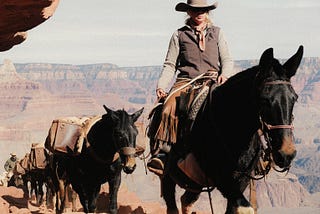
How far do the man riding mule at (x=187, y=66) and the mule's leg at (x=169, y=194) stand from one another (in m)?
0.24

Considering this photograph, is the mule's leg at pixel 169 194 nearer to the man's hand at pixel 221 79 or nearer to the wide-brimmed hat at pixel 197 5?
the man's hand at pixel 221 79

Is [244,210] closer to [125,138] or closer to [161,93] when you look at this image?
[161,93]

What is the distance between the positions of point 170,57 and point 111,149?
4.58 meters

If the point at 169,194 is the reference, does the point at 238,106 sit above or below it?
above

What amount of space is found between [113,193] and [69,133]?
2101 millimetres

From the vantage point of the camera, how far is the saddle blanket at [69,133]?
41.1 ft

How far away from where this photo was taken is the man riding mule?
7273 millimetres

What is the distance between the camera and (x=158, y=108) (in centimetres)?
780

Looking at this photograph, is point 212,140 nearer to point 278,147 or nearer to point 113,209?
point 278,147

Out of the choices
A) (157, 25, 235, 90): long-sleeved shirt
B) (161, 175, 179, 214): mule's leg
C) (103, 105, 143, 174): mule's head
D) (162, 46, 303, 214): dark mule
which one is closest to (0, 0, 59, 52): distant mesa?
(157, 25, 235, 90): long-sleeved shirt

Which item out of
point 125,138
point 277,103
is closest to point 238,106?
point 277,103

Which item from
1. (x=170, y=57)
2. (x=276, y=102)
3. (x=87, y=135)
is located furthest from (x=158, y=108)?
(x=87, y=135)

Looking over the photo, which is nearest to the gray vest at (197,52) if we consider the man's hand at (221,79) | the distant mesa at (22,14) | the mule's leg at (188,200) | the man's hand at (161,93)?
the man's hand at (161,93)

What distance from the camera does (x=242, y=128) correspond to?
608 centimetres
